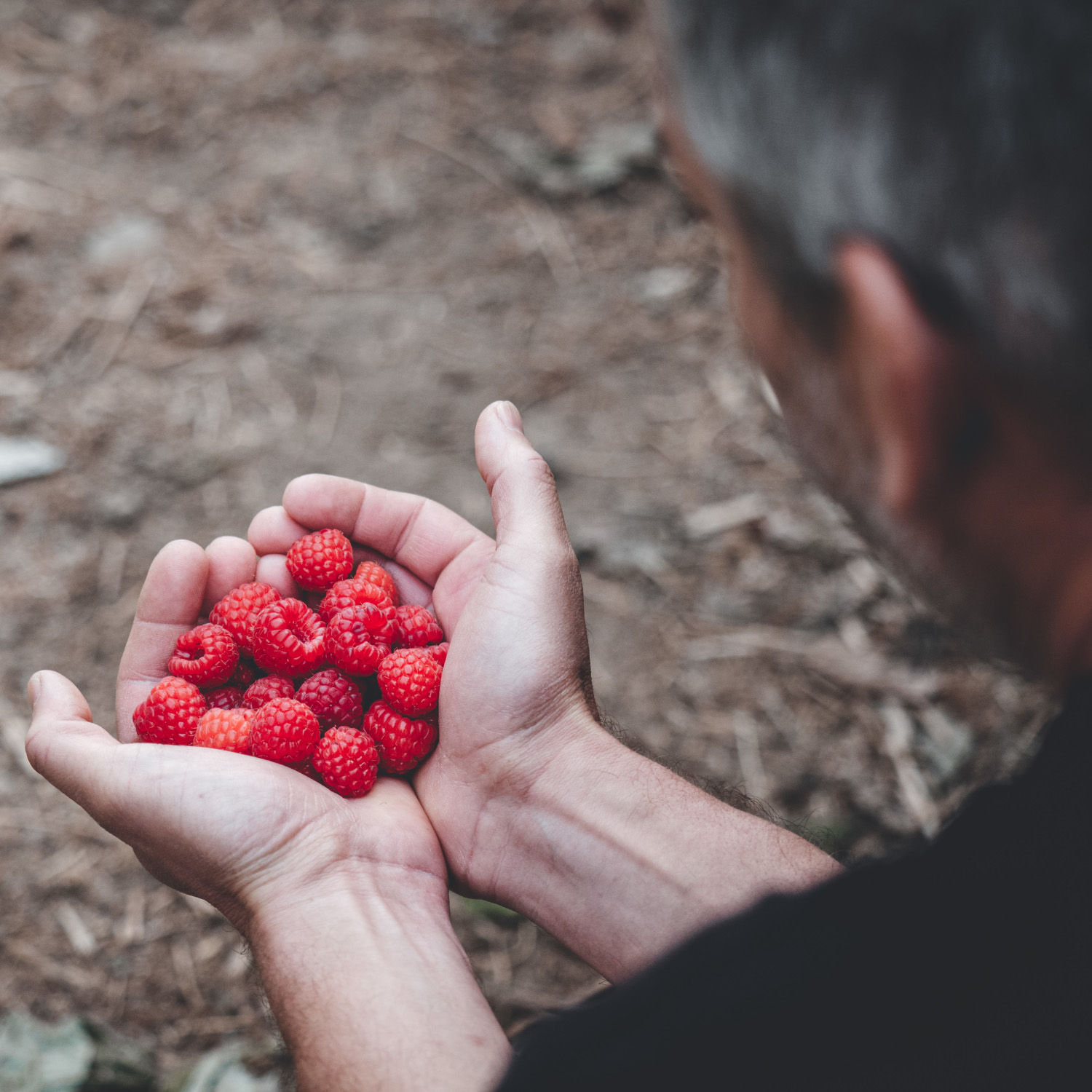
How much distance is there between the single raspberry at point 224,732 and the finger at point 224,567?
42 centimetres

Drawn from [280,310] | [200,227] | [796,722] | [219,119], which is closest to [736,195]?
[796,722]

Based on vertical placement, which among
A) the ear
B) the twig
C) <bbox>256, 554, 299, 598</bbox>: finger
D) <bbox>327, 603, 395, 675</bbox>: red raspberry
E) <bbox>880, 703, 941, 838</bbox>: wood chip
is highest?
the ear

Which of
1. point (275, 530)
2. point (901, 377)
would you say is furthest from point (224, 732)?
point (901, 377)

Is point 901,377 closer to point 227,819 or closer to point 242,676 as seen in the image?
point 227,819

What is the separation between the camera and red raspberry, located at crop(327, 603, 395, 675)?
2.09m

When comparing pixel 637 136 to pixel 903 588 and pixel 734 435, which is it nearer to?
pixel 734 435

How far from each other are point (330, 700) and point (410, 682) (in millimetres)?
225

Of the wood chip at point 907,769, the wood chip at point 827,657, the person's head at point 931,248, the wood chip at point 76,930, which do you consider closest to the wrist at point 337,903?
the wood chip at point 76,930

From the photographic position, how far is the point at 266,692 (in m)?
2.11

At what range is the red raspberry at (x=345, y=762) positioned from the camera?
193cm

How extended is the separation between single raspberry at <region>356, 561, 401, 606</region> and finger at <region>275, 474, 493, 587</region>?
3.7 inches

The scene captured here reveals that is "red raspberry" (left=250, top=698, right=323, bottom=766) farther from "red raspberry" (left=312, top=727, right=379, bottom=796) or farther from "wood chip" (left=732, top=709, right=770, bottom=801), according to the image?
"wood chip" (left=732, top=709, right=770, bottom=801)

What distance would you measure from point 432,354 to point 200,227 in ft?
4.36

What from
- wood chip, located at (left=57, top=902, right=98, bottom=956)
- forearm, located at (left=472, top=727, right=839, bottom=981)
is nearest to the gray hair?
forearm, located at (left=472, top=727, right=839, bottom=981)
